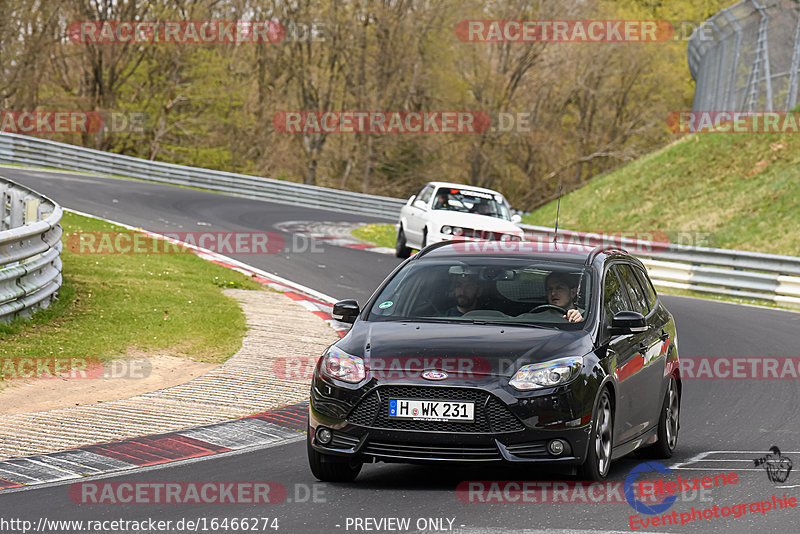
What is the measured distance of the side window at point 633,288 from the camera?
8734mm

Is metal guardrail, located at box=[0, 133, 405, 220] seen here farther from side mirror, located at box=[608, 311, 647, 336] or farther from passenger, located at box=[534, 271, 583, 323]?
side mirror, located at box=[608, 311, 647, 336]

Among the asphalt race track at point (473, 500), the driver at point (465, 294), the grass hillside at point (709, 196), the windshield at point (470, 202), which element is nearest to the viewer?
the asphalt race track at point (473, 500)

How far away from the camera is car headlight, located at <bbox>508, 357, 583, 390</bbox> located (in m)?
6.84

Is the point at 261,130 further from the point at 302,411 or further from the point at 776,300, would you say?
the point at 302,411

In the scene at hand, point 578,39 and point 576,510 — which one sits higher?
point 578,39

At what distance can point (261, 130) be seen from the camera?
5684cm

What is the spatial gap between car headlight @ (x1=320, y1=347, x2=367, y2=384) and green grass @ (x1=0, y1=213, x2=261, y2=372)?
5.32 m

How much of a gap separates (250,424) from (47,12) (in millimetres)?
43250

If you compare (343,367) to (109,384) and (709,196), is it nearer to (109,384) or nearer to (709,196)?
(109,384)

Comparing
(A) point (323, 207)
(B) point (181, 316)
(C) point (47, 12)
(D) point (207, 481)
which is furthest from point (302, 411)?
(C) point (47, 12)

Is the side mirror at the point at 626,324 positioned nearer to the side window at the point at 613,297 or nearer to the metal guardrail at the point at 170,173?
the side window at the point at 613,297

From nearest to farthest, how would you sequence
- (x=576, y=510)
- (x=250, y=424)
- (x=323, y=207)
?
(x=576, y=510) < (x=250, y=424) < (x=323, y=207)

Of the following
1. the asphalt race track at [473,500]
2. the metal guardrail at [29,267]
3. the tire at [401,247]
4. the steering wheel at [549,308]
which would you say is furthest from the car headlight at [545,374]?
the tire at [401,247]

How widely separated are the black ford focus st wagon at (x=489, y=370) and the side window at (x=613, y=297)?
16mm
